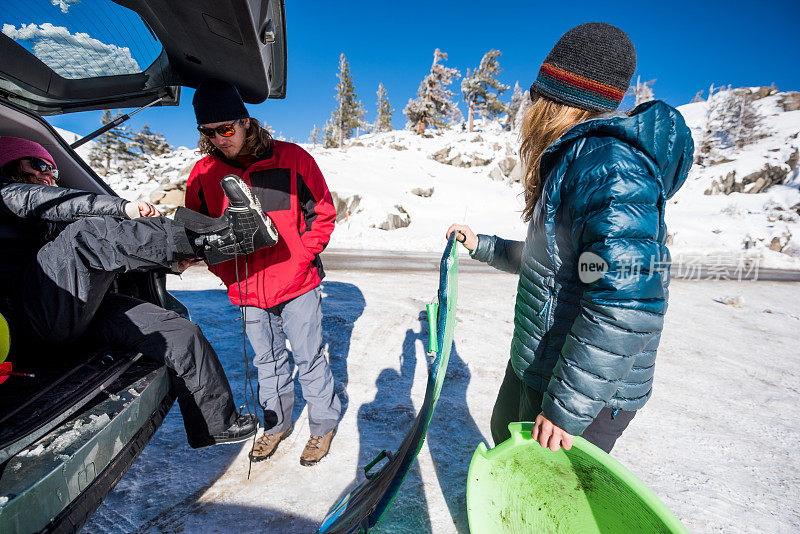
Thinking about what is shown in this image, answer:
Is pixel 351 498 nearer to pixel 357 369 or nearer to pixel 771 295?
pixel 357 369

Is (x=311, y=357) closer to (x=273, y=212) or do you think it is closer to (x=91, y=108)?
(x=273, y=212)

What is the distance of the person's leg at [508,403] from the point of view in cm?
167

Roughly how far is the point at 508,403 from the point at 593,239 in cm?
97

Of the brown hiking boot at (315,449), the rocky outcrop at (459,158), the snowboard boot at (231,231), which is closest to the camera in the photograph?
the snowboard boot at (231,231)

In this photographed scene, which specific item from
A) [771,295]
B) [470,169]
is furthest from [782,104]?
[771,295]

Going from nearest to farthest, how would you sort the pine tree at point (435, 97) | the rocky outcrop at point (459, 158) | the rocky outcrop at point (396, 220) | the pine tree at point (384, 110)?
the rocky outcrop at point (396, 220) < the rocky outcrop at point (459, 158) < the pine tree at point (435, 97) < the pine tree at point (384, 110)

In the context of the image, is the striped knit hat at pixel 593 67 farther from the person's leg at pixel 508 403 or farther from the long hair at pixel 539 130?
the person's leg at pixel 508 403

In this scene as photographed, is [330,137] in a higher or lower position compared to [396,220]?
higher

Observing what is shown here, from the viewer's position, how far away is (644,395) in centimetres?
138

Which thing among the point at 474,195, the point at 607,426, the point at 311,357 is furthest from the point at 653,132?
the point at 474,195

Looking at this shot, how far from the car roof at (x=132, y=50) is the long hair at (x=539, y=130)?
129 cm

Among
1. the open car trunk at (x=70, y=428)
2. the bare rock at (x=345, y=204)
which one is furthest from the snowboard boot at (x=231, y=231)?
the bare rock at (x=345, y=204)

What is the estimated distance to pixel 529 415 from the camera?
1.52 metres

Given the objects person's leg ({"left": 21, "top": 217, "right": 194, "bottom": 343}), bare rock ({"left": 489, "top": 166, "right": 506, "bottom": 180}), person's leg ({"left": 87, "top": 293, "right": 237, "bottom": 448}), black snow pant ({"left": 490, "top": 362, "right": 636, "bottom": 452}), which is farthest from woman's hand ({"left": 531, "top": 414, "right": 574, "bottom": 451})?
bare rock ({"left": 489, "top": 166, "right": 506, "bottom": 180})
